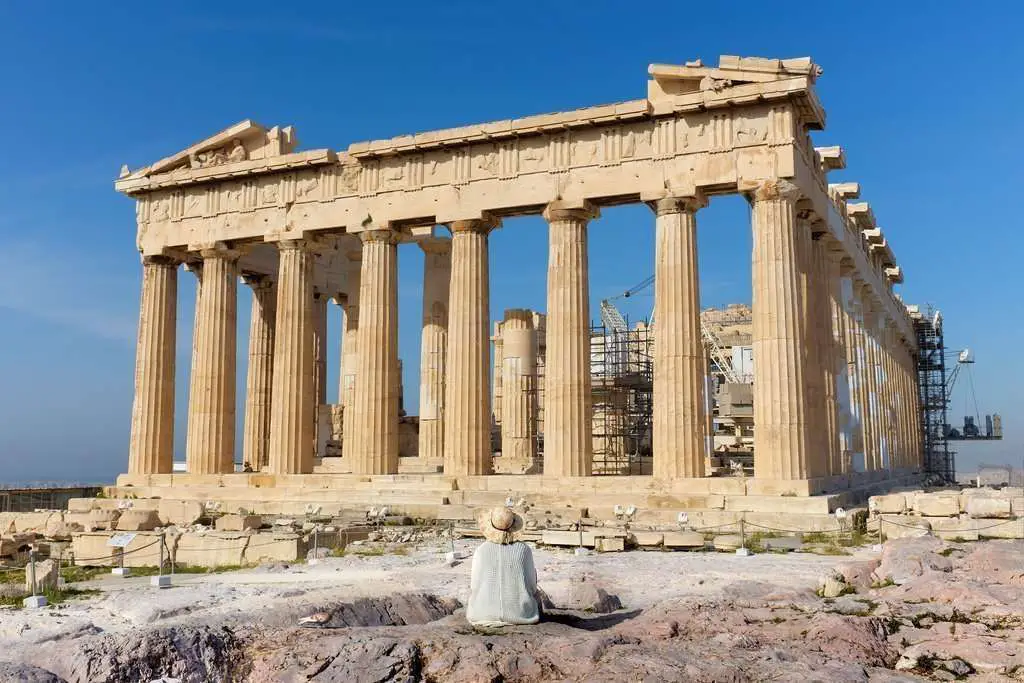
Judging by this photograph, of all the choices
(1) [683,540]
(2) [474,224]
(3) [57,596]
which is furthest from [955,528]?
(3) [57,596]

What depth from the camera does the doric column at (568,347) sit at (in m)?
26.0

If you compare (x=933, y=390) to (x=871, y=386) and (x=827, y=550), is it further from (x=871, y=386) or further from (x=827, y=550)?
(x=827, y=550)

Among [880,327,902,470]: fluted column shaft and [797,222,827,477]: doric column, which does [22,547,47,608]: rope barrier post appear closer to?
[797,222,827,477]: doric column

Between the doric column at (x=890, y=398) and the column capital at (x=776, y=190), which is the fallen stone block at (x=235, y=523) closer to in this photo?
the column capital at (x=776, y=190)

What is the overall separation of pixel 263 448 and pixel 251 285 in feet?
20.8

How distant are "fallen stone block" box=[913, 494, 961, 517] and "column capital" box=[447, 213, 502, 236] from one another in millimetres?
13614

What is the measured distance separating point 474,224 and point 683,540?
12503 millimetres

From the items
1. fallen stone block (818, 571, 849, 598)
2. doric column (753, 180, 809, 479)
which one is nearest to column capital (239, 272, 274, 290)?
doric column (753, 180, 809, 479)

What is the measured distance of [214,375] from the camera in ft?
104

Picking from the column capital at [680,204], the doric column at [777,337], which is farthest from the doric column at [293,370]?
the doric column at [777,337]

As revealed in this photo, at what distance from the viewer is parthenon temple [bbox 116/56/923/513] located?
80.2 feet

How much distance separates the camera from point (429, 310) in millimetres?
35969

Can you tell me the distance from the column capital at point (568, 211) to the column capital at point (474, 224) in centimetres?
204

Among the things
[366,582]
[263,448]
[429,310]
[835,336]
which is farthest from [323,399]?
[366,582]
